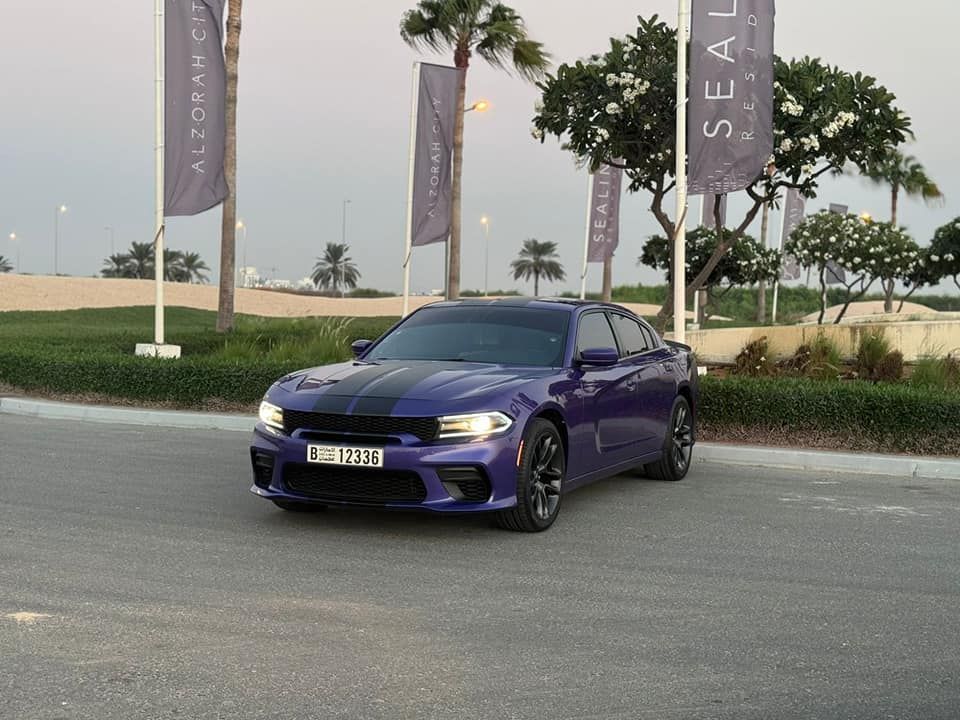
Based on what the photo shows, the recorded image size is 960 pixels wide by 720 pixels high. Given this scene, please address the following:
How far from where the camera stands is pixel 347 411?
711cm

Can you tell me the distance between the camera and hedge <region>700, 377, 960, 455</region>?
11.8 metres

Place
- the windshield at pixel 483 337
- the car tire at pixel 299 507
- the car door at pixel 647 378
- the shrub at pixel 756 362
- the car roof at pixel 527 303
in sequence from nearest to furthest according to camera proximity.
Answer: the car tire at pixel 299 507 → the windshield at pixel 483 337 → the car roof at pixel 527 303 → the car door at pixel 647 378 → the shrub at pixel 756 362

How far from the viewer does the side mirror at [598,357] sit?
324 inches

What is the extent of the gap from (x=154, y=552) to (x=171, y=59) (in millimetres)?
13515

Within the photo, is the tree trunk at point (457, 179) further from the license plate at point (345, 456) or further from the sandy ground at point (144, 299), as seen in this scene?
the license plate at point (345, 456)

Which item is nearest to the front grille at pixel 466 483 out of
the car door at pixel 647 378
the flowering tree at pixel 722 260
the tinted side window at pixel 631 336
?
the car door at pixel 647 378

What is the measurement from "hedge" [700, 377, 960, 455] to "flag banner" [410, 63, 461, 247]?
12.8 metres

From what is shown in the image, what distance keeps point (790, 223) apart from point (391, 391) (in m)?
40.3

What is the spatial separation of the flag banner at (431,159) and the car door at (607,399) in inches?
627

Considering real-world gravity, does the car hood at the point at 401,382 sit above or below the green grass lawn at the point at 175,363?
above

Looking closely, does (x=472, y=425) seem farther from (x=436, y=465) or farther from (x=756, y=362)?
(x=756, y=362)

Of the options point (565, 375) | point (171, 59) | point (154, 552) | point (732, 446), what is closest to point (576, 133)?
point (171, 59)

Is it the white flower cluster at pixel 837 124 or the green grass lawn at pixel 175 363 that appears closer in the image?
the green grass lawn at pixel 175 363

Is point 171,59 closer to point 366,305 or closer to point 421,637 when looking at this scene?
point 421,637
